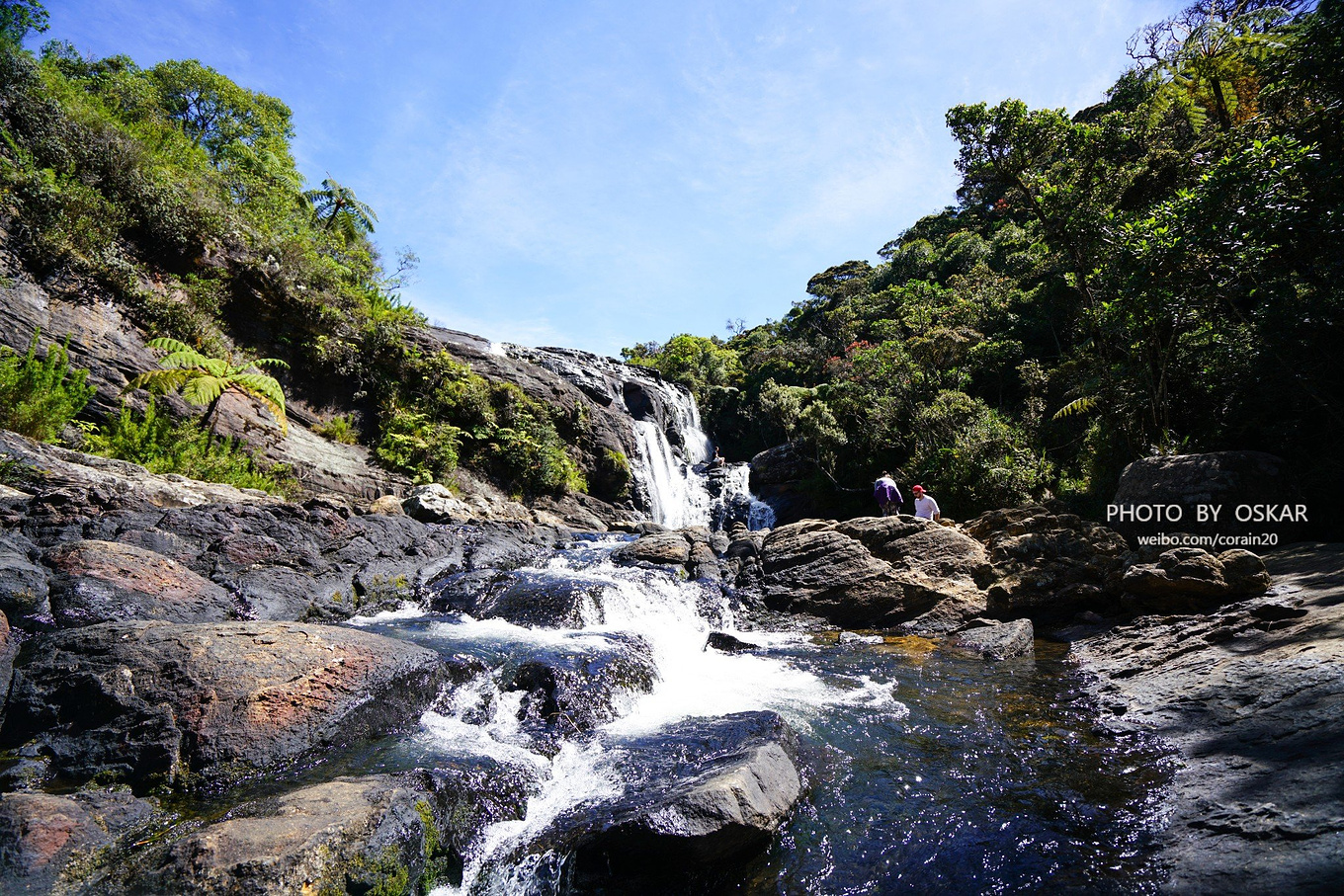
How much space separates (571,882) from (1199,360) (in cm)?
1258

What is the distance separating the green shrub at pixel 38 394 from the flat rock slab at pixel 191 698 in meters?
6.35

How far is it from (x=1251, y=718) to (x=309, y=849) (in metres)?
6.21

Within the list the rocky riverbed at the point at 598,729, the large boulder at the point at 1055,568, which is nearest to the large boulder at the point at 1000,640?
the rocky riverbed at the point at 598,729

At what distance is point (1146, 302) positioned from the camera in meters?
9.10

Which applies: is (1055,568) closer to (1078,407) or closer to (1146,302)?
(1146,302)

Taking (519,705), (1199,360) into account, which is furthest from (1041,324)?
(519,705)

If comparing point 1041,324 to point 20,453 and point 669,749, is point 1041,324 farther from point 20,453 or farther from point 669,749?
point 20,453

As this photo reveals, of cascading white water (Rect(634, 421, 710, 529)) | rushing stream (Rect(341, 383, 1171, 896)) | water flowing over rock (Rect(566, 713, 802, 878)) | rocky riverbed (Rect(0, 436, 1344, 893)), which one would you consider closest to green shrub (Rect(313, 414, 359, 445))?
rocky riverbed (Rect(0, 436, 1344, 893))

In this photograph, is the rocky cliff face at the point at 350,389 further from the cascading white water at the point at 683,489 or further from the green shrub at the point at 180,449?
the cascading white water at the point at 683,489

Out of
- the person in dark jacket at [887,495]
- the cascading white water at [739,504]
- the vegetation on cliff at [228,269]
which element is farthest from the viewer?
the cascading white water at [739,504]

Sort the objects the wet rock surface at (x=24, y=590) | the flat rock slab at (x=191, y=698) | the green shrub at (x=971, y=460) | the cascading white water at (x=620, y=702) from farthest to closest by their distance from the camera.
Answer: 1. the green shrub at (x=971, y=460)
2. the wet rock surface at (x=24, y=590)
3. the flat rock slab at (x=191, y=698)
4. the cascading white water at (x=620, y=702)

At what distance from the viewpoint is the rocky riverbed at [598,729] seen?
3.01 meters

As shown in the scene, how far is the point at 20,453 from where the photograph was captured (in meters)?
7.08

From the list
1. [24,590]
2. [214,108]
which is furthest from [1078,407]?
[214,108]
